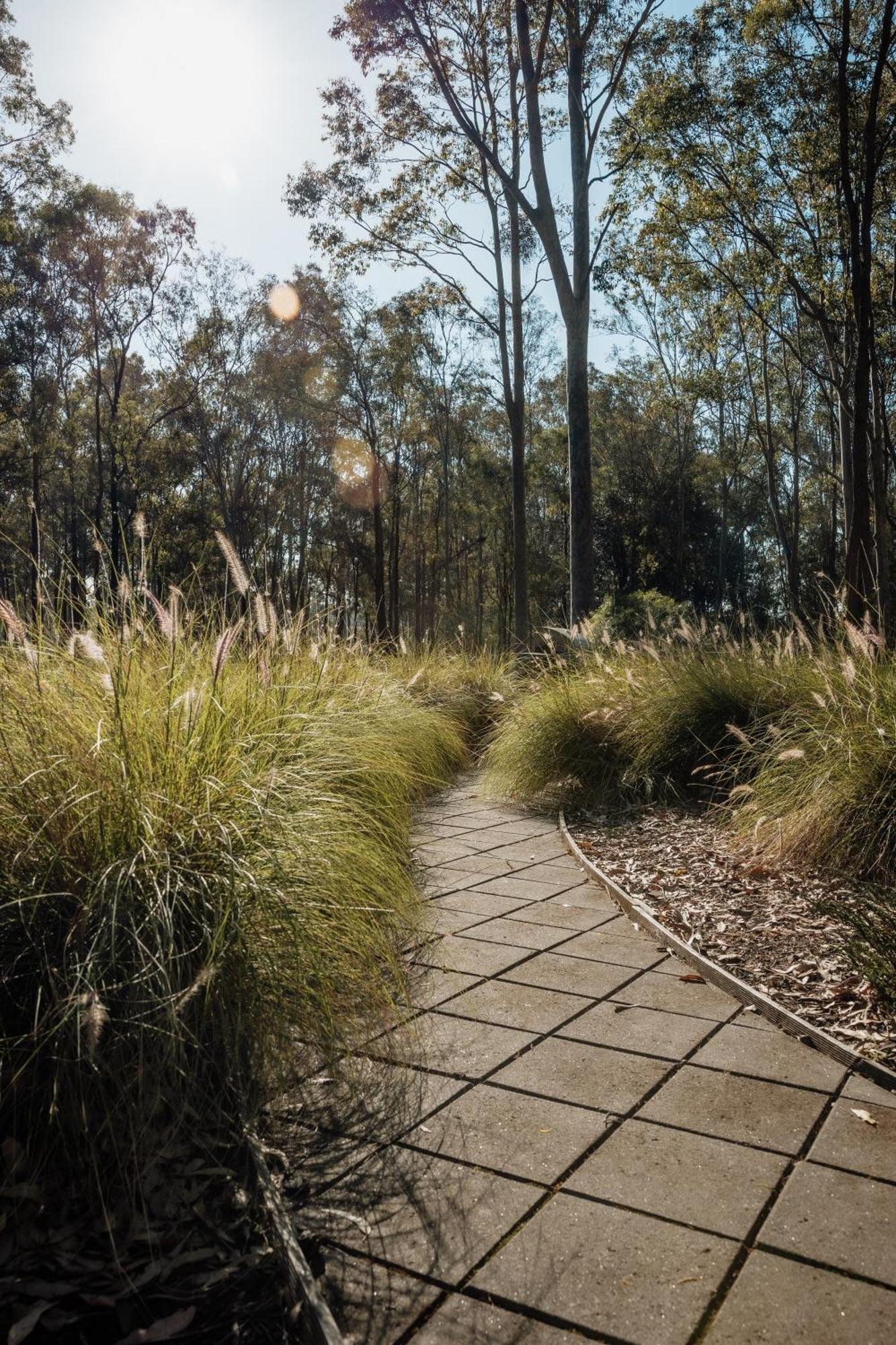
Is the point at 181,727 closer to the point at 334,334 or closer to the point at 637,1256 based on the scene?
the point at 637,1256

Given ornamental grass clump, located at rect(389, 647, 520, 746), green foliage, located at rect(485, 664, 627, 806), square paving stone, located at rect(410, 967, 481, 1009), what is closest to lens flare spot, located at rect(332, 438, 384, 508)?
ornamental grass clump, located at rect(389, 647, 520, 746)

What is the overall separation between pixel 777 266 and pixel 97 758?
52.2ft

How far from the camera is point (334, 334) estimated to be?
2486 cm

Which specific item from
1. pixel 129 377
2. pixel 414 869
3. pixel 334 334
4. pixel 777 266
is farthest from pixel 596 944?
pixel 129 377

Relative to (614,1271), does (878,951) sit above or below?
above

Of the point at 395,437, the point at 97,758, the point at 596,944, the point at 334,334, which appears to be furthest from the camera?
the point at 395,437

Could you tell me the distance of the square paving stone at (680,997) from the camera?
3.01 meters

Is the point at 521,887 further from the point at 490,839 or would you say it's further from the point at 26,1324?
the point at 26,1324

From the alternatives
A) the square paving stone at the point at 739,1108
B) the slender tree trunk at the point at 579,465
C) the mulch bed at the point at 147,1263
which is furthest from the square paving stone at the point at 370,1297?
the slender tree trunk at the point at 579,465

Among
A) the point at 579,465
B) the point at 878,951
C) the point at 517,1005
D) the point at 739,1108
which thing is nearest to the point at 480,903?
the point at 517,1005

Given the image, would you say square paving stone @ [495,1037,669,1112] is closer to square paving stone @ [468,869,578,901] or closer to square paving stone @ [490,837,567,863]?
square paving stone @ [468,869,578,901]

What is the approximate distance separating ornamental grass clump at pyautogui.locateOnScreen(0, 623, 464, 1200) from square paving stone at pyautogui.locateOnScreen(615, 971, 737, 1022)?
829mm

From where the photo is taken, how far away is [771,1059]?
2645 millimetres

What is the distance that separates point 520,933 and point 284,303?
2488cm
